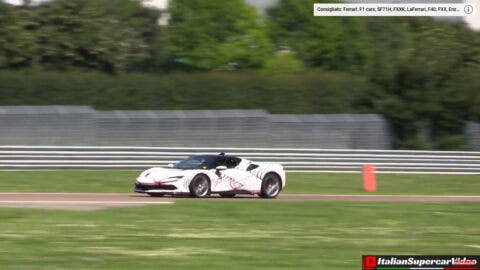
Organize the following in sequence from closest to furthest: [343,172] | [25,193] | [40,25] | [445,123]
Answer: [25,193] → [343,172] → [445,123] → [40,25]

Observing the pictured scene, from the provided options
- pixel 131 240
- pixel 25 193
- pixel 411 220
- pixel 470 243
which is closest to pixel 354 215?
pixel 411 220

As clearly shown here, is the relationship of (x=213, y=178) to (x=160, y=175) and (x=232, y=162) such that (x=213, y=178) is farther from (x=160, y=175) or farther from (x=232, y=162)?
(x=160, y=175)

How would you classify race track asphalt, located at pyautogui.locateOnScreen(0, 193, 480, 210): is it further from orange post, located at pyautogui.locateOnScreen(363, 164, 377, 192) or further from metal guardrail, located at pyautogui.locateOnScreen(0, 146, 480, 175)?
metal guardrail, located at pyautogui.locateOnScreen(0, 146, 480, 175)

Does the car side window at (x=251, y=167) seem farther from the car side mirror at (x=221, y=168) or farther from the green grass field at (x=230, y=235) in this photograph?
the green grass field at (x=230, y=235)

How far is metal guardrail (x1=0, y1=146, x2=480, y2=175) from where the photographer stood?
1108 inches

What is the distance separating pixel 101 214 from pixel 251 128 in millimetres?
15995

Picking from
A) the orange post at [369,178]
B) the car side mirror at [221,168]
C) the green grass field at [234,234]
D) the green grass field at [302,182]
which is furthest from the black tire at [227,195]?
the orange post at [369,178]

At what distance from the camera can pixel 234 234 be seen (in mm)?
14062

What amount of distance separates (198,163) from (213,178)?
538 millimetres

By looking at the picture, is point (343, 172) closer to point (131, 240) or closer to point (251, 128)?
point (251, 128)

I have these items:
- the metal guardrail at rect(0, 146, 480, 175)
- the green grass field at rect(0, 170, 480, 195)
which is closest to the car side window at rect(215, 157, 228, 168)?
the green grass field at rect(0, 170, 480, 195)

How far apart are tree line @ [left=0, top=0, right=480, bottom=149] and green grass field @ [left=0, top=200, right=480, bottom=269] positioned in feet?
63.0

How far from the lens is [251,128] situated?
105 feet

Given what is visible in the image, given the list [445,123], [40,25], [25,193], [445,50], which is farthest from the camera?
[40,25]
